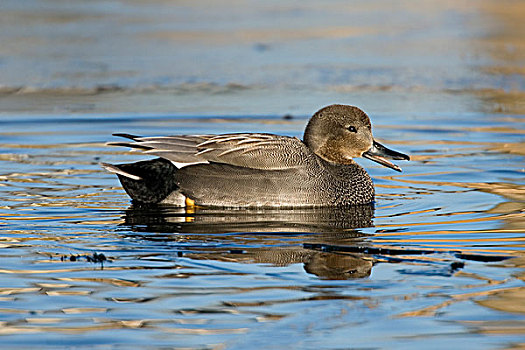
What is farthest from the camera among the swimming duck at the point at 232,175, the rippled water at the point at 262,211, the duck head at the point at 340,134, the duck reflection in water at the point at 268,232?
the duck head at the point at 340,134

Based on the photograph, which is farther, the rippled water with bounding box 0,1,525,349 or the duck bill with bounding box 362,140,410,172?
the duck bill with bounding box 362,140,410,172

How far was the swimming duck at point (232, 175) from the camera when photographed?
7.60 metres

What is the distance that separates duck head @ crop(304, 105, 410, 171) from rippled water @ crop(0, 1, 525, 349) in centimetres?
47

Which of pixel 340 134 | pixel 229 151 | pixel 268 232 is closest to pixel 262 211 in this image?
pixel 229 151

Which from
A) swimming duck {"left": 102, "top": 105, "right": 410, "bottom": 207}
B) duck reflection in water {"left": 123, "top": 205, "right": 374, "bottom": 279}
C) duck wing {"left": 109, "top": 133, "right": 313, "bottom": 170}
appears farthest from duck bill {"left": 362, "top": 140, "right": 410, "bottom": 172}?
duck wing {"left": 109, "top": 133, "right": 313, "bottom": 170}

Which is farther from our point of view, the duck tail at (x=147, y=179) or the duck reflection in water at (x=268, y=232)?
the duck tail at (x=147, y=179)

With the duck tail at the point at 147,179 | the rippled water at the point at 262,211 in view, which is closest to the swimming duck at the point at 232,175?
the duck tail at the point at 147,179

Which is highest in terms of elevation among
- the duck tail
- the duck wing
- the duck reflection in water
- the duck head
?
the duck head

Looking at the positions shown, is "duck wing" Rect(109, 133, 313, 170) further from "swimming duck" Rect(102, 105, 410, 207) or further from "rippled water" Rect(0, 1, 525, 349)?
"rippled water" Rect(0, 1, 525, 349)

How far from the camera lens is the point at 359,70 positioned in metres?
13.4

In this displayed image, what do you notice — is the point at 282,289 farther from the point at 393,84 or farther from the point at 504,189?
the point at 393,84

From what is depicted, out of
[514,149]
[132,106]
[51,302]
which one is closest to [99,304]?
[51,302]

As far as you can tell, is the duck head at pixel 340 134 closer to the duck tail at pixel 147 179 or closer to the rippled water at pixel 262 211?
the rippled water at pixel 262 211

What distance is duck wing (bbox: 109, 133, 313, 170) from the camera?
7617 millimetres
